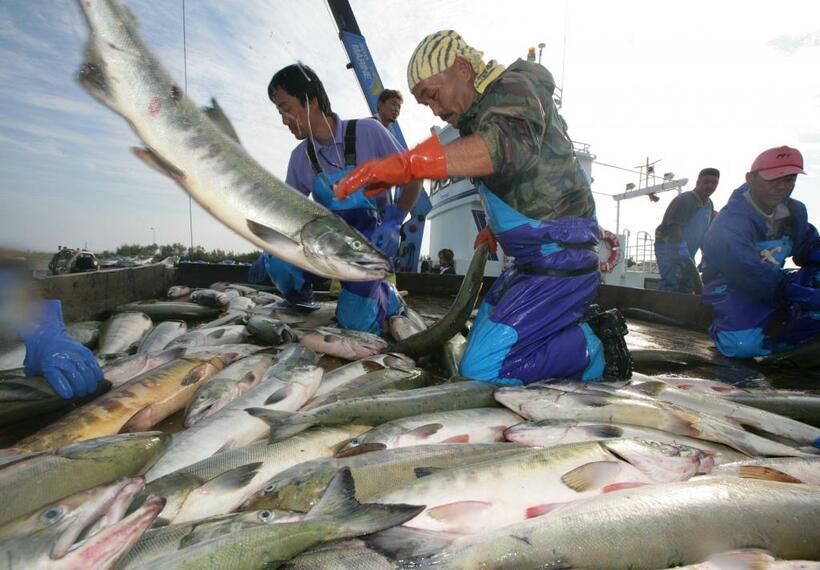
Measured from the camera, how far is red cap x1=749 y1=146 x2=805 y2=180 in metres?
4.77

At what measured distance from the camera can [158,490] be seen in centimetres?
173

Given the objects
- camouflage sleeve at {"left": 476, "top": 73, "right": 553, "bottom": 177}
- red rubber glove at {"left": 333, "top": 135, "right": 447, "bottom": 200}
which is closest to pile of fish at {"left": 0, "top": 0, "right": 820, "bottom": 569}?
red rubber glove at {"left": 333, "top": 135, "right": 447, "bottom": 200}

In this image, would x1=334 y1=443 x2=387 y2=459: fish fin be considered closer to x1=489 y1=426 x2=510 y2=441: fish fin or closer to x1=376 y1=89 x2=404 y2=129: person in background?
x1=489 y1=426 x2=510 y2=441: fish fin

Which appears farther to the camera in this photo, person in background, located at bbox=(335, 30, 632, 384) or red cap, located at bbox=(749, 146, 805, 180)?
red cap, located at bbox=(749, 146, 805, 180)

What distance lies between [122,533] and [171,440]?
95 cm

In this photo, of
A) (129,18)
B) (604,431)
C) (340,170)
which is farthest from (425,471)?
(340,170)

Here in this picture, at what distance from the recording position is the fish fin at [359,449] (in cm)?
209

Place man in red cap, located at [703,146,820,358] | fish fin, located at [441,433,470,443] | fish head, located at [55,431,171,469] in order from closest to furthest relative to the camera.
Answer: fish head, located at [55,431,171,469] < fish fin, located at [441,433,470,443] < man in red cap, located at [703,146,820,358]

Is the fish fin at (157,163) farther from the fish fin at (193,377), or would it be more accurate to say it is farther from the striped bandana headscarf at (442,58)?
the striped bandana headscarf at (442,58)

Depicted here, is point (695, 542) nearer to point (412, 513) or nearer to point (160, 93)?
point (412, 513)

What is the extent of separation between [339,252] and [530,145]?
4.36 feet

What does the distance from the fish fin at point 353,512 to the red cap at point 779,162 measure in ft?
18.2

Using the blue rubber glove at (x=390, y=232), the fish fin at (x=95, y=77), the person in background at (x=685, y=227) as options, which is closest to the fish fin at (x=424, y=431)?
the fish fin at (x=95, y=77)

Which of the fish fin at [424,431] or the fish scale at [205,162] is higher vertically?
the fish scale at [205,162]
